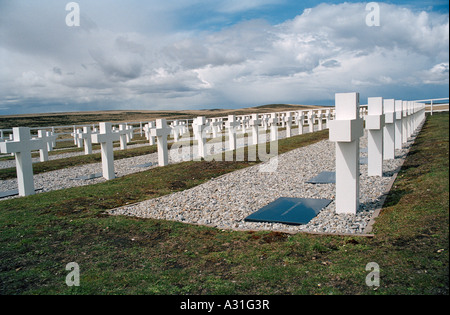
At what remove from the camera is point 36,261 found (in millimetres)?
5199

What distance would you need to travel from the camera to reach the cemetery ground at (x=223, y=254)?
3.88 m

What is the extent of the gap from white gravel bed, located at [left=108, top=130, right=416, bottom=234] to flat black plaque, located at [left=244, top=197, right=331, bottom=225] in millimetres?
126

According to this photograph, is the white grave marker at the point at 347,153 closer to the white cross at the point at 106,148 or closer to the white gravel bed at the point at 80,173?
the white cross at the point at 106,148

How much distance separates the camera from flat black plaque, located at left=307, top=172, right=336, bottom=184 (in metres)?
9.64

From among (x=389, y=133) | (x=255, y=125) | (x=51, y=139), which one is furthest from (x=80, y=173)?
(x=389, y=133)

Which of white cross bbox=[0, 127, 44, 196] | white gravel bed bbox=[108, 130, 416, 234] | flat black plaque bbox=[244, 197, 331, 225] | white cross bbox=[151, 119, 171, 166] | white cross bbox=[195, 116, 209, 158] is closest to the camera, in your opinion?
white gravel bed bbox=[108, 130, 416, 234]

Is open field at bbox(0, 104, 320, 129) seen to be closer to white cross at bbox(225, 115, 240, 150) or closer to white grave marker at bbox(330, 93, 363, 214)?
white cross at bbox(225, 115, 240, 150)

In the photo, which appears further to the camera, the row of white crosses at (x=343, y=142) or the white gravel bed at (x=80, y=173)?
the white gravel bed at (x=80, y=173)

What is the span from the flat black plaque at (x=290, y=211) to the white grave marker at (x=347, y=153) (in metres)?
0.61

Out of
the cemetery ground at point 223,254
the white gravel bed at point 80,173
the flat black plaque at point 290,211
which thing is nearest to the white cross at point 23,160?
the white gravel bed at point 80,173

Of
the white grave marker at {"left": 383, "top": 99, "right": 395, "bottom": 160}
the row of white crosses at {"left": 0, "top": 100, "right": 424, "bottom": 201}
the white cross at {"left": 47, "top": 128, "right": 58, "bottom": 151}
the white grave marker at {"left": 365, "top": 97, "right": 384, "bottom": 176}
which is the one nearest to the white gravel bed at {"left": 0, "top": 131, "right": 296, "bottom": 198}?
the row of white crosses at {"left": 0, "top": 100, "right": 424, "bottom": 201}
